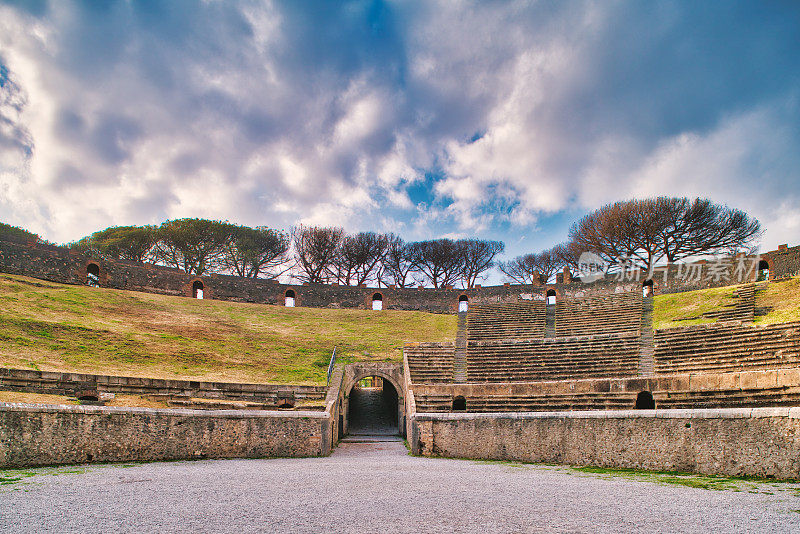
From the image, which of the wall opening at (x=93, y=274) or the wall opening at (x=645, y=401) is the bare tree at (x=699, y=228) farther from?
the wall opening at (x=93, y=274)

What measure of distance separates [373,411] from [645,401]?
1290 centimetres

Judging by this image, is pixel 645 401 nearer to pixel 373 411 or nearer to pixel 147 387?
pixel 373 411

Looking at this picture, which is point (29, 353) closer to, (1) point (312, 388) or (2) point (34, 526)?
(1) point (312, 388)

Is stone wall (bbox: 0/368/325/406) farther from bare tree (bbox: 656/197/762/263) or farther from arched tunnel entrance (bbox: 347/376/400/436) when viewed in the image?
bare tree (bbox: 656/197/762/263)

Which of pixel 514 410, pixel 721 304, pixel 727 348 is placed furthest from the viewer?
pixel 721 304

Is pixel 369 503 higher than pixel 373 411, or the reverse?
pixel 369 503

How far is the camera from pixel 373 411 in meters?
20.9

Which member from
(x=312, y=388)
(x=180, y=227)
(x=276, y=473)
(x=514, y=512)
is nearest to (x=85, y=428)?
(x=276, y=473)

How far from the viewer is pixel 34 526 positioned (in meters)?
3.32

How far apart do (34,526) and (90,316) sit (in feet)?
68.4

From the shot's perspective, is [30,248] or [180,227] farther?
[180,227]

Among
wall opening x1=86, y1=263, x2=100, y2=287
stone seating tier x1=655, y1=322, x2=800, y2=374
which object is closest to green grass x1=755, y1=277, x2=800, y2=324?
stone seating tier x1=655, y1=322, x2=800, y2=374

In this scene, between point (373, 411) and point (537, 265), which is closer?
point (373, 411)

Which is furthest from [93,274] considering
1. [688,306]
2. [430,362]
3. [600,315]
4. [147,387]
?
[688,306]
